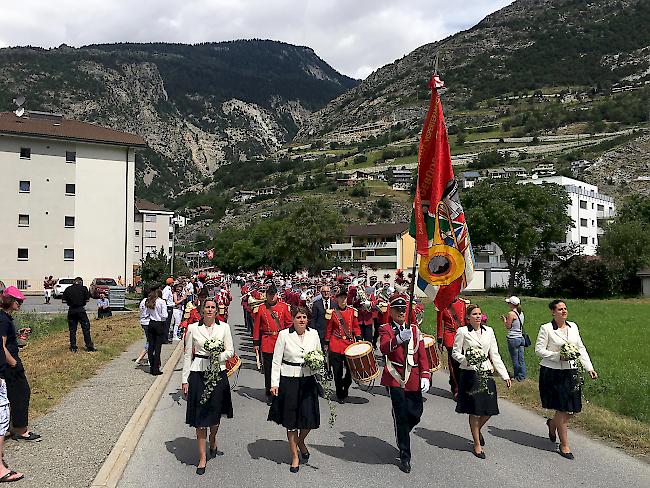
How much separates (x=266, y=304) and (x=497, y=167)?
457 feet

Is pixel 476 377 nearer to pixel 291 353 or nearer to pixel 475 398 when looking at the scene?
pixel 475 398

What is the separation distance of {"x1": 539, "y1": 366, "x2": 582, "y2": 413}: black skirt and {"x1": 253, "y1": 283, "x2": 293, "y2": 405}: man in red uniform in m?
4.67

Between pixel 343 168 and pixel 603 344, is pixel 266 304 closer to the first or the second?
pixel 603 344

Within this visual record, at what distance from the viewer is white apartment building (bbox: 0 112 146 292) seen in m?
55.5

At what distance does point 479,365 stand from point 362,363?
2.61 metres

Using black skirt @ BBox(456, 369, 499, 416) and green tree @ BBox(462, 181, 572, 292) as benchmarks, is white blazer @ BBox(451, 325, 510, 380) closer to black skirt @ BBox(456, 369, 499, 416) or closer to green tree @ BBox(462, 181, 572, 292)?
black skirt @ BBox(456, 369, 499, 416)

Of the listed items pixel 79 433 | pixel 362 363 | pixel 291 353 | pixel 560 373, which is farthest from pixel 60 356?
pixel 560 373

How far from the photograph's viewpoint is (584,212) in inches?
3570

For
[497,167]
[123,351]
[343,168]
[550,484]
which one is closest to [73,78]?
[343,168]

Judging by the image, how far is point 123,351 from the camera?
17.4 meters

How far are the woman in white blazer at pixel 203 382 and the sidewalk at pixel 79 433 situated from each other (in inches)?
47.3

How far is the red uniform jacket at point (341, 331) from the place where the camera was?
11.4 m

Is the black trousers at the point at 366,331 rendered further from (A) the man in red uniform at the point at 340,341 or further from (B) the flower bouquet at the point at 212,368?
(B) the flower bouquet at the point at 212,368

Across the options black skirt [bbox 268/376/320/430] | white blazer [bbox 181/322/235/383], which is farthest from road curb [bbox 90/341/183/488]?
black skirt [bbox 268/376/320/430]
